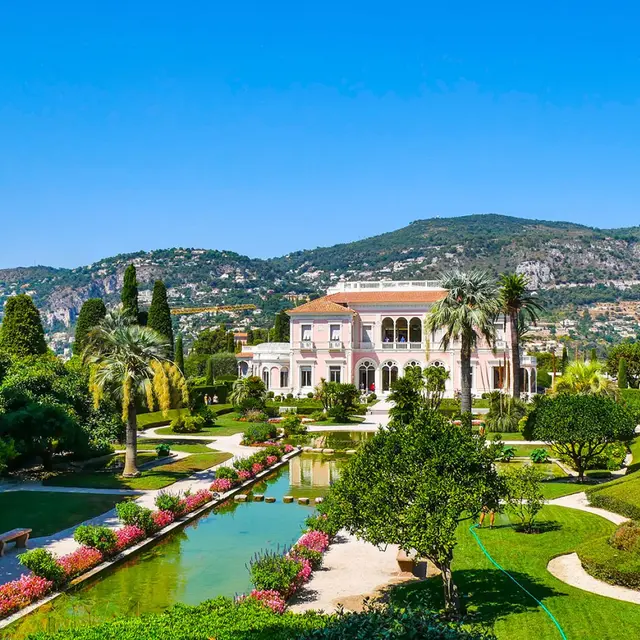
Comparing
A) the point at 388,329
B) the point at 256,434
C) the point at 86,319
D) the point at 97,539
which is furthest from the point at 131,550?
the point at 388,329

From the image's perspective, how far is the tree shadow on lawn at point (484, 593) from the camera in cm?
1160

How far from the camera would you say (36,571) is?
42.1 ft

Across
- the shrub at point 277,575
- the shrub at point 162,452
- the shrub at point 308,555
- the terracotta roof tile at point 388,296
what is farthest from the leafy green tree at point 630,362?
the shrub at point 277,575

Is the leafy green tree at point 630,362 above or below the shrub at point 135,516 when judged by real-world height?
above

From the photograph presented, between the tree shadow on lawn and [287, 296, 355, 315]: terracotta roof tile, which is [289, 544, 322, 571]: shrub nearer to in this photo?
the tree shadow on lawn

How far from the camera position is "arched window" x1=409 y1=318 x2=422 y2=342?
5828 cm

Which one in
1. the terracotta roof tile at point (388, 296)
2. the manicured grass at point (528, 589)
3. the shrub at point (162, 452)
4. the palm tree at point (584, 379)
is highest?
the terracotta roof tile at point (388, 296)

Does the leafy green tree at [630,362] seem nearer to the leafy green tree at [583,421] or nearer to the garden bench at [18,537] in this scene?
the leafy green tree at [583,421]

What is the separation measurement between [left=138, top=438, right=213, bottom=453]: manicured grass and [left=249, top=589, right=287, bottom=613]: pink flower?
1944 cm

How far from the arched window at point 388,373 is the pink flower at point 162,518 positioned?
4083 cm

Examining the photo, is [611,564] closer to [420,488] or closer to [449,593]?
[449,593]

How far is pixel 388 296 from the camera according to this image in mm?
59000

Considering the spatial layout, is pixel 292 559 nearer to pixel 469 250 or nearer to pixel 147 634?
pixel 147 634

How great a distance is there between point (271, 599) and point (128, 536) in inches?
214
